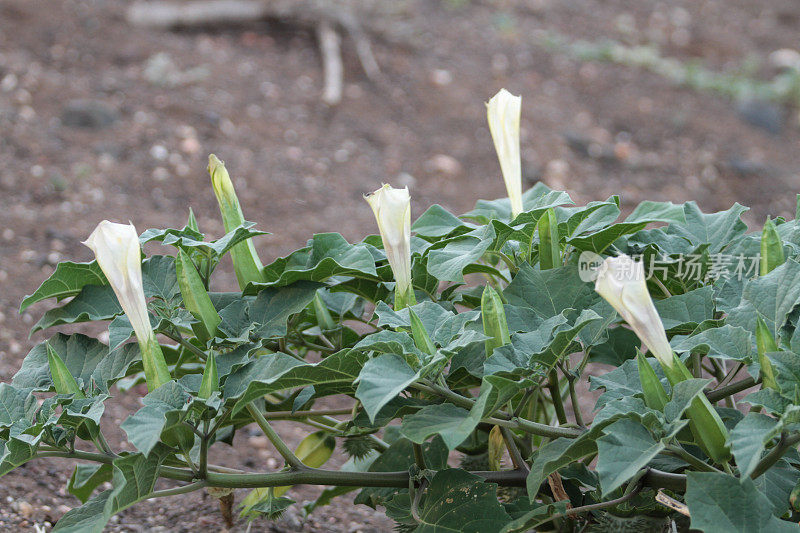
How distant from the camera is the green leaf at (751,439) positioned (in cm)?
91

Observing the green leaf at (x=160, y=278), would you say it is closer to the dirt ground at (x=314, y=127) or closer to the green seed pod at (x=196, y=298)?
the green seed pod at (x=196, y=298)

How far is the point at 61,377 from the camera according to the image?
1177mm

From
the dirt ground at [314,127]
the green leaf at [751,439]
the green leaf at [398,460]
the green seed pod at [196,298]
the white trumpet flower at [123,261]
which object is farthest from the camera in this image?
the dirt ground at [314,127]

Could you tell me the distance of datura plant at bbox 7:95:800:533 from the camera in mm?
996

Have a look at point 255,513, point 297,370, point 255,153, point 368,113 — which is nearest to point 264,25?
point 368,113

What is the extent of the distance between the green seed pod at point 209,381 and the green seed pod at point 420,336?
251mm

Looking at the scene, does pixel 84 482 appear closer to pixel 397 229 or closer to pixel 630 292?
→ pixel 397 229

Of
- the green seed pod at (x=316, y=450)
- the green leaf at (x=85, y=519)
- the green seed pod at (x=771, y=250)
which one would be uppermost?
the green seed pod at (x=771, y=250)

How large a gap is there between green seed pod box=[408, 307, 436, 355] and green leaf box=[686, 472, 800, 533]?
Result: 0.33 metres

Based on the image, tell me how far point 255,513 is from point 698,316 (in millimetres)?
785

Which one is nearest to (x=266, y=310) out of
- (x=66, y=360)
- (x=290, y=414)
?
(x=290, y=414)

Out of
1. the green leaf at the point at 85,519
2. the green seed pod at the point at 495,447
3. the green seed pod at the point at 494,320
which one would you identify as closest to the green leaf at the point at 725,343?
the green seed pod at the point at 494,320

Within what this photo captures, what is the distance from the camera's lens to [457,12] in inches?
198

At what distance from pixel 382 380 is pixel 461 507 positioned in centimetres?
30
